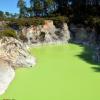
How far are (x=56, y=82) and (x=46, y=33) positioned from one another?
2153 cm

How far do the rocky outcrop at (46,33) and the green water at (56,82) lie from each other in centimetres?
1252

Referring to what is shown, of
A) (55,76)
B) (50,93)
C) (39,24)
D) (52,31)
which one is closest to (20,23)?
(39,24)

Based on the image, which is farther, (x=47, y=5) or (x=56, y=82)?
(x=47, y=5)

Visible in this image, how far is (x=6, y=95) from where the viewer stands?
1616 centimetres

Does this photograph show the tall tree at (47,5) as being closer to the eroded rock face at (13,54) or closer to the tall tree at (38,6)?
the tall tree at (38,6)

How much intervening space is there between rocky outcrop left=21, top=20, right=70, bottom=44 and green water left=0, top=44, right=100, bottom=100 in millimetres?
12523

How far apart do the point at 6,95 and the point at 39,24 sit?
24009mm

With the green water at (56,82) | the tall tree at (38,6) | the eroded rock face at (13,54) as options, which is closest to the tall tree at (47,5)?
the tall tree at (38,6)

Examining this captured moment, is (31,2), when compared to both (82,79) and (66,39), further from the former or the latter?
(82,79)

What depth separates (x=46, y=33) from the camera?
39781 millimetres

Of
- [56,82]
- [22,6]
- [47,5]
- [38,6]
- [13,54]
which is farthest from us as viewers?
[22,6]

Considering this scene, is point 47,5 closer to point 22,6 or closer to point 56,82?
point 22,6

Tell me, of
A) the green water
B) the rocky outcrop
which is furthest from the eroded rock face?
the rocky outcrop

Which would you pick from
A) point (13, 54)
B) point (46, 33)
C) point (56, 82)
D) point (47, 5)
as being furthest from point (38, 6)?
point (56, 82)
